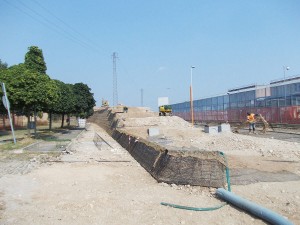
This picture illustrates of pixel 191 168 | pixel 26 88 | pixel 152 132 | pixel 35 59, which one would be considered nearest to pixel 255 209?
pixel 191 168

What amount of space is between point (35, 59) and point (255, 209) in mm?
A: 20374

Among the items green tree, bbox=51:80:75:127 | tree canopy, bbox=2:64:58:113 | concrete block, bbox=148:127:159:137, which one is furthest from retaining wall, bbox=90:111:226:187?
green tree, bbox=51:80:75:127

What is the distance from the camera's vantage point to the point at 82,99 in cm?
3719

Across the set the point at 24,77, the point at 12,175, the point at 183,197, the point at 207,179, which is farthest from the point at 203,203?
the point at 24,77

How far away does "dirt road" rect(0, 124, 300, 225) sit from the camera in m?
5.73

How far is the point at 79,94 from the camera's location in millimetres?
37656

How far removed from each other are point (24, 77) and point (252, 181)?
14.6m

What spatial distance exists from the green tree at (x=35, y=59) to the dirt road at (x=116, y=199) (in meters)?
14.3

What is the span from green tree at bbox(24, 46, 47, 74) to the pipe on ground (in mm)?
18901

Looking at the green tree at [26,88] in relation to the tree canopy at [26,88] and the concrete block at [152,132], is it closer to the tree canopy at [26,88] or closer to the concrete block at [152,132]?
the tree canopy at [26,88]

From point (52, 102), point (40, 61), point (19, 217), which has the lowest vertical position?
point (19, 217)

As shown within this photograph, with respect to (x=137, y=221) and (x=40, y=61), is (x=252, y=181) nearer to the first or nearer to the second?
(x=137, y=221)

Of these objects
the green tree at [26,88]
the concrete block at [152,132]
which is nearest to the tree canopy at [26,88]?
the green tree at [26,88]

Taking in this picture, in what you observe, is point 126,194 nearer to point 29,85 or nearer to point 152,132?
point 29,85
